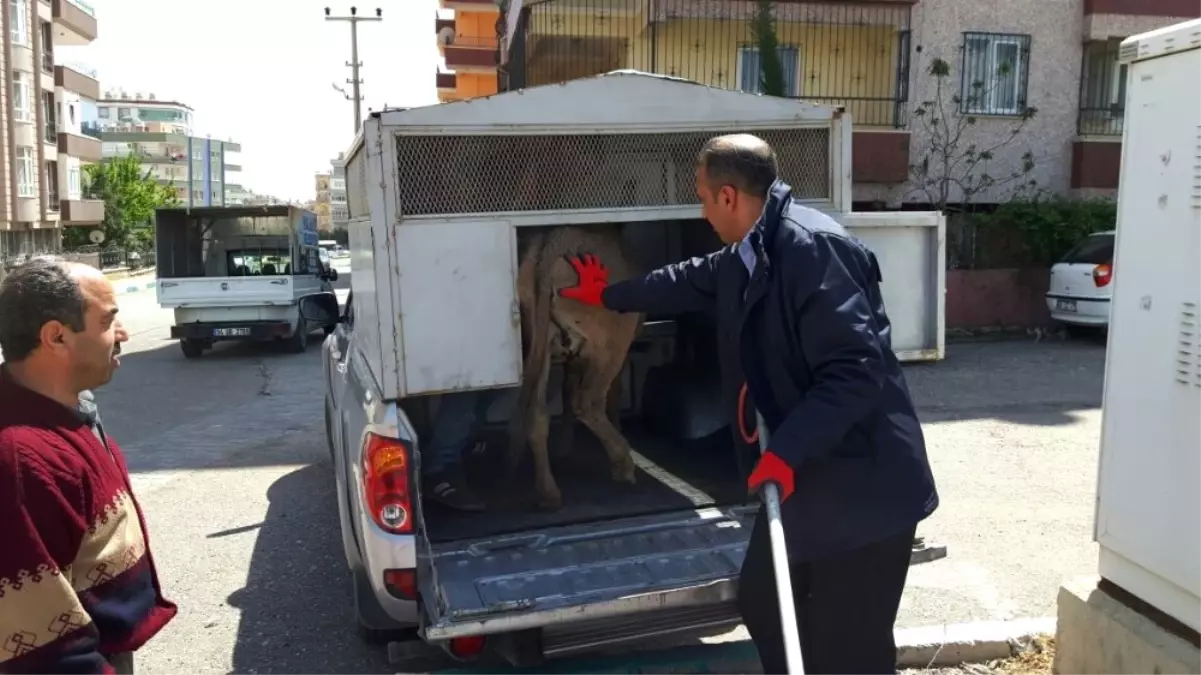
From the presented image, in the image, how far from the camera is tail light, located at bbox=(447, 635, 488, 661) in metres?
3.45

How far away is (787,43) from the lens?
15.8 metres

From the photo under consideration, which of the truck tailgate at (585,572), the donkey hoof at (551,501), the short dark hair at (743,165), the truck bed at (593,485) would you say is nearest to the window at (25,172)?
the truck bed at (593,485)

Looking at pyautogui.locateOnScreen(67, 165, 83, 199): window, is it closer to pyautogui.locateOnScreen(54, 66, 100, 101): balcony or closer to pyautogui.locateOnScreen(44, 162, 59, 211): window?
pyautogui.locateOnScreen(44, 162, 59, 211): window

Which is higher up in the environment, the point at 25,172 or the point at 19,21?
the point at 19,21

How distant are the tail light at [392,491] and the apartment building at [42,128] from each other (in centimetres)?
3299

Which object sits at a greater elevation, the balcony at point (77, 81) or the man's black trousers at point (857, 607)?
the balcony at point (77, 81)

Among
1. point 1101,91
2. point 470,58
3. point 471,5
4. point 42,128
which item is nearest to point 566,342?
point 1101,91

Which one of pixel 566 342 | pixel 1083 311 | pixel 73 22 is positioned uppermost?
pixel 73 22

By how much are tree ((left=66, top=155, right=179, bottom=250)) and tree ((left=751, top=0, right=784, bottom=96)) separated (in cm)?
3574

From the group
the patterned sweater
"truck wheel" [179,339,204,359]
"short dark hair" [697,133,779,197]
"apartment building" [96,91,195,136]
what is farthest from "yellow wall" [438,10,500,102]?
"apartment building" [96,91,195,136]

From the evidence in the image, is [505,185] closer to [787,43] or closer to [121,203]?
[787,43]

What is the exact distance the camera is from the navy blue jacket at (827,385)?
8.47 feet

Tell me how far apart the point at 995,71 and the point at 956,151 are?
59.5 inches

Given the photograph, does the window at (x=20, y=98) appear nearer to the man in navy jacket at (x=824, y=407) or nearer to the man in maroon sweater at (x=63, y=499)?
the man in maroon sweater at (x=63, y=499)
